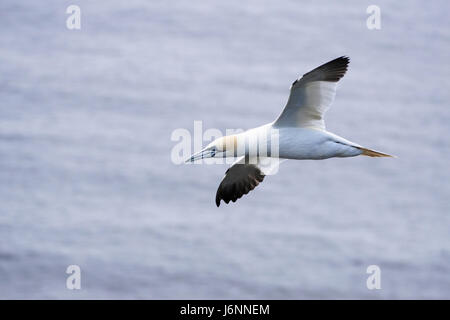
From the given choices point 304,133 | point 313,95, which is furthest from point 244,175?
point 313,95

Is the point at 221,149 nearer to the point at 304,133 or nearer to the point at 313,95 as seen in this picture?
the point at 304,133

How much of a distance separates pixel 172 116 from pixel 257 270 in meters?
7.77

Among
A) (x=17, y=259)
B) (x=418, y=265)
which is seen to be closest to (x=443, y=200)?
(x=418, y=265)

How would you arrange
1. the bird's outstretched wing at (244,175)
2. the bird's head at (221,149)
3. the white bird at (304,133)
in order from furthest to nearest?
1. the bird's outstretched wing at (244,175)
2. the bird's head at (221,149)
3. the white bird at (304,133)

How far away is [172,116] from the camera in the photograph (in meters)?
31.6

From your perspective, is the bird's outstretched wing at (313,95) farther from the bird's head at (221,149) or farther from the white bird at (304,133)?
the bird's head at (221,149)

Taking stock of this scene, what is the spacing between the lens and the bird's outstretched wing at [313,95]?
28.1ft

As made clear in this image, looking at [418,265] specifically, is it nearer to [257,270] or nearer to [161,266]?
[257,270]

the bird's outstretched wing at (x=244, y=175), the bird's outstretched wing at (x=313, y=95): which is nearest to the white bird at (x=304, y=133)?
the bird's outstretched wing at (x=313, y=95)

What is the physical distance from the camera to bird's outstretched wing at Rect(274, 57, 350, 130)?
338 inches

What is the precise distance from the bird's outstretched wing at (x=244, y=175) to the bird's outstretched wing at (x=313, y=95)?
46.1 inches

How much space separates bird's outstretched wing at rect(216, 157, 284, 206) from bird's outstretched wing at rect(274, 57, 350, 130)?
3.84 ft

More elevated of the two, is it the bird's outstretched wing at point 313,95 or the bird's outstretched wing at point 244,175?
the bird's outstretched wing at point 313,95

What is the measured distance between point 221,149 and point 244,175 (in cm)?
110
